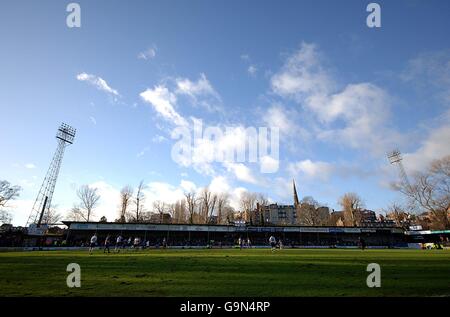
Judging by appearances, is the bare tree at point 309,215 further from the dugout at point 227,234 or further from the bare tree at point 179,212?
the bare tree at point 179,212

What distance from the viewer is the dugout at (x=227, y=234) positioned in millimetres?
62438

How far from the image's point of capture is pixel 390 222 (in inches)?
6471

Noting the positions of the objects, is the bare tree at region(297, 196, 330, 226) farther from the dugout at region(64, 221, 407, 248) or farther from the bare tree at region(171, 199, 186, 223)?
the bare tree at region(171, 199, 186, 223)

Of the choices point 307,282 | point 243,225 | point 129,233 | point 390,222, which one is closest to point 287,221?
point 390,222

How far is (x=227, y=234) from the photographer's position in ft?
234

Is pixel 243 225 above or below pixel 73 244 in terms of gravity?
above

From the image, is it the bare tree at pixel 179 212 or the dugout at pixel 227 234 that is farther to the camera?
the bare tree at pixel 179 212

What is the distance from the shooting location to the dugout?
6244 cm

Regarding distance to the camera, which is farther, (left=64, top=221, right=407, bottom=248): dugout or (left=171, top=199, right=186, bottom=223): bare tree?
(left=171, top=199, right=186, bottom=223): bare tree

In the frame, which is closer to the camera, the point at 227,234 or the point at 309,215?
the point at 227,234
